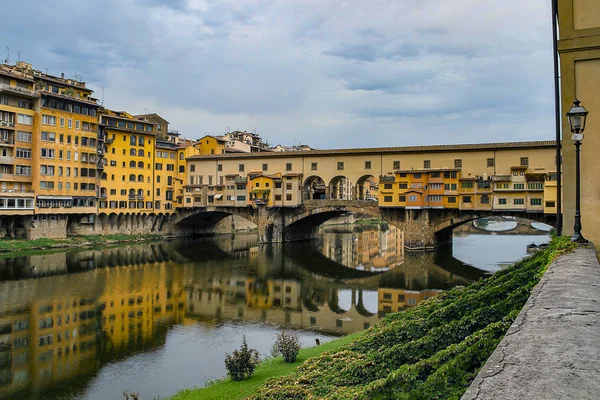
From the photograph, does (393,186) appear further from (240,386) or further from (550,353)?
(550,353)

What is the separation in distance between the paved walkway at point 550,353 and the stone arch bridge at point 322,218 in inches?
1574

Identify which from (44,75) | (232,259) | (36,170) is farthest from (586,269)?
(44,75)

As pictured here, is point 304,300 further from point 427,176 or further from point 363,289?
point 427,176

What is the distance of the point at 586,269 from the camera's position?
6.41 m

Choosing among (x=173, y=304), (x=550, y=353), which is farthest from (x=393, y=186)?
(x=550, y=353)

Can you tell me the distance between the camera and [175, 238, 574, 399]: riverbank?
14.5 feet

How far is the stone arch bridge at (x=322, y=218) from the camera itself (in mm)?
44688

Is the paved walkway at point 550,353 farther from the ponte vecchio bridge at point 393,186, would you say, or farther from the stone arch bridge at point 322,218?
the stone arch bridge at point 322,218

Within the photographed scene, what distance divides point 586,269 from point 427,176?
39.6m

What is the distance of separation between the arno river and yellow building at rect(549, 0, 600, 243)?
35.1 ft

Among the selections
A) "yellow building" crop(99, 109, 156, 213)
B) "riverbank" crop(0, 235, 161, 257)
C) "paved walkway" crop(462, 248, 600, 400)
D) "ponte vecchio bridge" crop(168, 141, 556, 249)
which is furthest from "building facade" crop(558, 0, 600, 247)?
"yellow building" crop(99, 109, 156, 213)

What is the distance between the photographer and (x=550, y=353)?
3344 millimetres

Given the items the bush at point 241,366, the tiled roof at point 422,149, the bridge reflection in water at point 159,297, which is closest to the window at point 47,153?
the bridge reflection in water at point 159,297

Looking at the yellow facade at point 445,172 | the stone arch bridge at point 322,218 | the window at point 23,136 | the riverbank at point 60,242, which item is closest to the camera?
the riverbank at point 60,242
